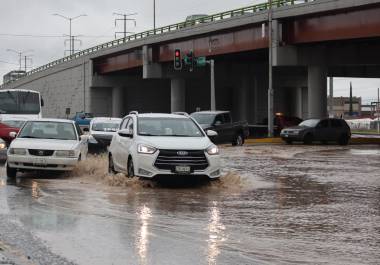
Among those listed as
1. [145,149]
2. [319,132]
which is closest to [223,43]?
[319,132]

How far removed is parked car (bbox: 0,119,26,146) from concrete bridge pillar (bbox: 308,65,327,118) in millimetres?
21717

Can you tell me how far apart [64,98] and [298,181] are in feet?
213

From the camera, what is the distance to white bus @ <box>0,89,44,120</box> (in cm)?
3400

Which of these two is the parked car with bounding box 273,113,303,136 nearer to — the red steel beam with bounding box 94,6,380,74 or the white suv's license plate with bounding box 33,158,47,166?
the red steel beam with bounding box 94,6,380,74

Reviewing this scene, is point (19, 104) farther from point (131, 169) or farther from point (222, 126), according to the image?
point (131, 169)

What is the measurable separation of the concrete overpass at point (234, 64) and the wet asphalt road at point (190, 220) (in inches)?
881

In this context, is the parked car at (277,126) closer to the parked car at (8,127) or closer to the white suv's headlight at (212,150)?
the parked car at (8,127)

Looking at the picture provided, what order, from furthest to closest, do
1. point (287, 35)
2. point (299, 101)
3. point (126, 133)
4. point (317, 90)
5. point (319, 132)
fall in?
1. point (299, 101)
2. point (317, 90)
3. point (287, 35)
4. point (319, 132)
5. point (126, 133)

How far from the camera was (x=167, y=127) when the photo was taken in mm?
15477

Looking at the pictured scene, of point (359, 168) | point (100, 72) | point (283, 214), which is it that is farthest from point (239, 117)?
point (283, 214)

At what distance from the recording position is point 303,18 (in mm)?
40375

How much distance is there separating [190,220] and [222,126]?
2301 centimetres

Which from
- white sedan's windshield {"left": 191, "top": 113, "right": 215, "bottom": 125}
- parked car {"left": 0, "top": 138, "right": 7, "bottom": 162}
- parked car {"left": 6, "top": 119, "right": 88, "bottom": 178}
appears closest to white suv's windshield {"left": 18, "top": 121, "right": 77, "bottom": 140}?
parked car {"left": 6, "top": 119, "right": 88, "bottom": 178}

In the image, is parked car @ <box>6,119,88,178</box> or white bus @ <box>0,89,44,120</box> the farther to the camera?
white bus @ <box>0,89,44,120</box>
